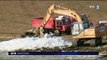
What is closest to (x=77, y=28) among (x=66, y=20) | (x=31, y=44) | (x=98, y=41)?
(x=98, y=41)

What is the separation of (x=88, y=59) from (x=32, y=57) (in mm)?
3157

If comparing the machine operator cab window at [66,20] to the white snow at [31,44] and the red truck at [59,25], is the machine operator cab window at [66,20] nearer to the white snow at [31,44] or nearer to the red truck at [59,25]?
the red truck at [59,25]

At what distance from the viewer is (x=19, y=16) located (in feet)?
196


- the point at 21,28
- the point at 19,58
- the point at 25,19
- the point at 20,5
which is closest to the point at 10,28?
the point at 21,28

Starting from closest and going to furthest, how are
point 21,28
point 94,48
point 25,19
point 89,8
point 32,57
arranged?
point 32,57 → point 94,48 → point 21,28 → point 25,19 → point 89,8

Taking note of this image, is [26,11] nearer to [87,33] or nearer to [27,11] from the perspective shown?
[27,11]

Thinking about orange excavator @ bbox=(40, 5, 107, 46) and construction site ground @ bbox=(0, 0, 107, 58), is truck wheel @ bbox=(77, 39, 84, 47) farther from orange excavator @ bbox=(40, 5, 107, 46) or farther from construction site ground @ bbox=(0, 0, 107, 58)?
construction site ground @ bbox=(0, 0, 107, 58)

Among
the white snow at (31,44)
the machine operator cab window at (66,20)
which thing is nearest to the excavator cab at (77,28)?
the white snow at (31,44)

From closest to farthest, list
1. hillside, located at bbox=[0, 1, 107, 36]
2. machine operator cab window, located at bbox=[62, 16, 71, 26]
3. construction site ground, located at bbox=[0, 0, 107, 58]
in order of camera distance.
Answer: machine operator cab window, located at bbox=[62, 16, 71, 26] → construction site ground, located at bbox=[0, 0, 107, 58] → hillside, located at bbox=[0, 1, 107, 36]

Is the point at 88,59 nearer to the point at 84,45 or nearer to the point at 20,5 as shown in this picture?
the point at 84,45

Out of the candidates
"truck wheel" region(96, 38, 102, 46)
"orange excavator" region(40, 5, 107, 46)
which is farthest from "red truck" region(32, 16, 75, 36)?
"truck wheel" region(96, 38, 102, 46)

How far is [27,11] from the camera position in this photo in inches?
2446

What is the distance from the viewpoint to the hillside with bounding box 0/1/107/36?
55169 millimetres

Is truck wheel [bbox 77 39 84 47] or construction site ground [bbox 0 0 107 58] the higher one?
construction site ground [bbox 0 0 107 58]
